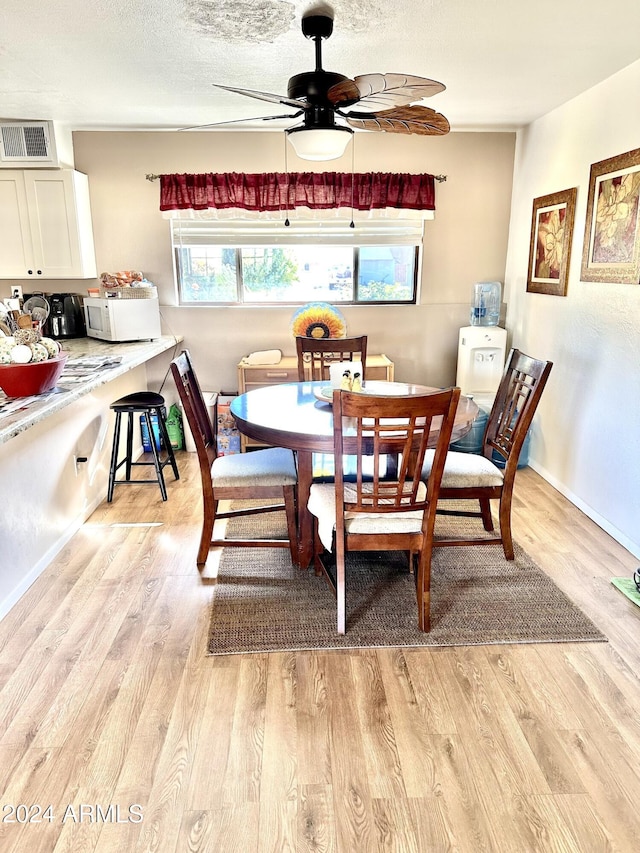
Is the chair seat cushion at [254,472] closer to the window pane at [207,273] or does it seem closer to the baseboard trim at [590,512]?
the baseboard trim at [590,512]

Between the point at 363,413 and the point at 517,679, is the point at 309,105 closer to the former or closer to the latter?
the point at 363,413

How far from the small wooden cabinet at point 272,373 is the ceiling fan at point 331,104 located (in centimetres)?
206

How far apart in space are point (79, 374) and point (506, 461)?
6.99 feet

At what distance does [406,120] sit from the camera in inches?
85.9

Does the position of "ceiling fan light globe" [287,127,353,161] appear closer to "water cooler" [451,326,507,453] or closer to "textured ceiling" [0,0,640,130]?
"textured ceiling" [0,0,640,130]

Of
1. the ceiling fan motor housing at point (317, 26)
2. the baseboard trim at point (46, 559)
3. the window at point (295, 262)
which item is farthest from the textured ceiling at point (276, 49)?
the baseboard trim at point (46, 559)

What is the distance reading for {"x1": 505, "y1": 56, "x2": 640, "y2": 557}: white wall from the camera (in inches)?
112

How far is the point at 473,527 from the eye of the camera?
3115 mm

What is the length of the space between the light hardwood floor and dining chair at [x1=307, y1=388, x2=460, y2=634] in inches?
14.9

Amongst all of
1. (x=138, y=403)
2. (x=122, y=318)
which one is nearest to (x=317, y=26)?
(x=138, y=403)

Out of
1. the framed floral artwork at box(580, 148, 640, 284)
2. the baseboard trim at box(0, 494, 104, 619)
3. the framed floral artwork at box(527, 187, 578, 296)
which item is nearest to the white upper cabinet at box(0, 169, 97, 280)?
the baseboard trim at box(0, 494, 104, 619)

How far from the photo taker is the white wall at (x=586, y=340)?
286 centimetres

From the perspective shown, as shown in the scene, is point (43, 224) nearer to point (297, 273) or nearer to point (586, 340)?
point (297, 273)

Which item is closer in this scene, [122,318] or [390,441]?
[390,441]
